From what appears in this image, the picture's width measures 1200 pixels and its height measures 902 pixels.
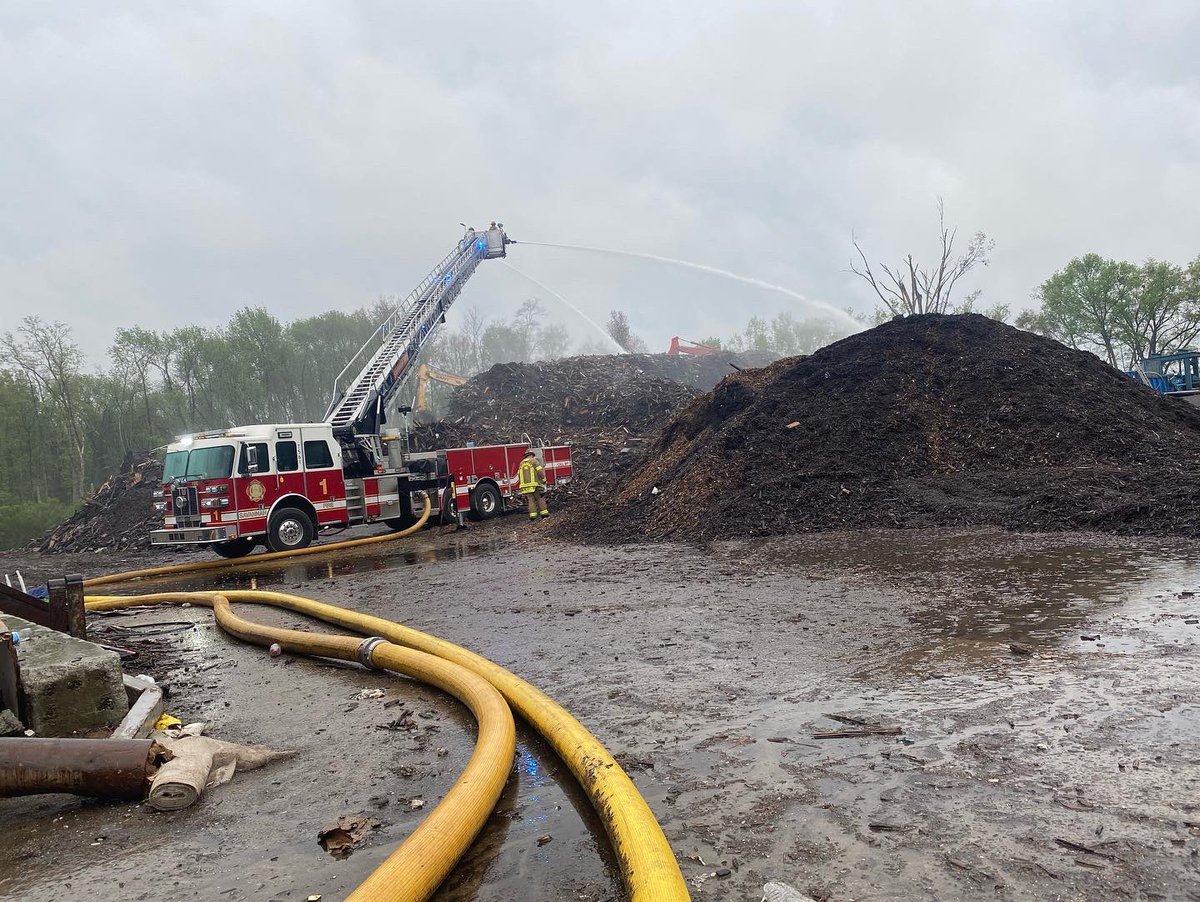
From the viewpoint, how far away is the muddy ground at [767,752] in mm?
2570

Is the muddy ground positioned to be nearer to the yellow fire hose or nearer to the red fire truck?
the yellow fire hose

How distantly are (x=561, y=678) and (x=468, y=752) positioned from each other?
4.05 ft

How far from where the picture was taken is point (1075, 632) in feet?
16.7

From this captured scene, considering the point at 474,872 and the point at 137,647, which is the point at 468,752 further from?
the point at 137,647

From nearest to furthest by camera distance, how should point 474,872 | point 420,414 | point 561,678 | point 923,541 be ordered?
point 474,872 < point 561,678 < point 923,541 < point 420,414

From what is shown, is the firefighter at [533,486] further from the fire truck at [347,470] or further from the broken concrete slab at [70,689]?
the broken concrete slab at [70,689]

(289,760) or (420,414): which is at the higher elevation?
(420,414)

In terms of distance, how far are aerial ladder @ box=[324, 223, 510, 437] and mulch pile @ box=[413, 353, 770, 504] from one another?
5382 mm

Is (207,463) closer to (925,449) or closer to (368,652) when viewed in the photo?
(368,652)

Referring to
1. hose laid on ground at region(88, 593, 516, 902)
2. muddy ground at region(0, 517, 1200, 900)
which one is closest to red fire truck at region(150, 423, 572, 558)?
muddy ground at region(0, 517, 1200, 900)

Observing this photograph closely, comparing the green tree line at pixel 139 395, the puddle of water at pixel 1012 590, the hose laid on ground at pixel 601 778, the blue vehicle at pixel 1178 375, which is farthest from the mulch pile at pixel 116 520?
the blue vehicle at pixel 1178 375

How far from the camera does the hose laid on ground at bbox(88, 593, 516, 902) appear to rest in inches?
89.6

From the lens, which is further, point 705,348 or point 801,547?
point 705,348

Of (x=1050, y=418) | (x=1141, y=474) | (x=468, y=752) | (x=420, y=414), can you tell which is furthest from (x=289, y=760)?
(x=420, y=414)
